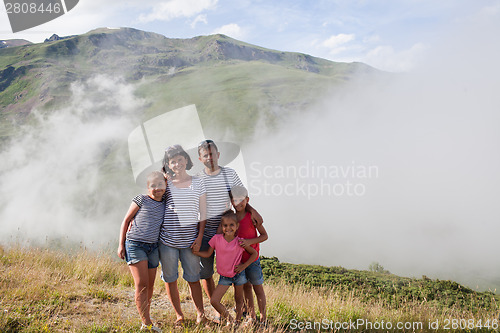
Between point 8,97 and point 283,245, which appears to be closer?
point 283,245

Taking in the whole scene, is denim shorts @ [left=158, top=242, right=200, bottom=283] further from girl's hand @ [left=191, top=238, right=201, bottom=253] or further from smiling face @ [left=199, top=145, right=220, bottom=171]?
smiling face @ [left=199, top=145, right=220, bottom=171]

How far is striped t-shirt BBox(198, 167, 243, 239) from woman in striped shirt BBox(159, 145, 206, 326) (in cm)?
8

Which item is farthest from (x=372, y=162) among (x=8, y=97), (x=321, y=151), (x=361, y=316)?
(x=8, y=97)

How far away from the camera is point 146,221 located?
13.6ft

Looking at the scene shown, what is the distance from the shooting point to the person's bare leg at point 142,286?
4.11 meters

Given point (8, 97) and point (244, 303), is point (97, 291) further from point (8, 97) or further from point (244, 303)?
point (8, 97)

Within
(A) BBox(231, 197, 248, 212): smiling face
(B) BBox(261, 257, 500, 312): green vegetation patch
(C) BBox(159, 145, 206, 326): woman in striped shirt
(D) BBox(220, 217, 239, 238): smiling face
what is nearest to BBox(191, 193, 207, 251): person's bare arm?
(C) BBox(159, 145, 206, 326): woman in striped shirt

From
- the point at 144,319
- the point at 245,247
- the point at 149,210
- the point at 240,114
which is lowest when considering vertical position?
the point at 240,114

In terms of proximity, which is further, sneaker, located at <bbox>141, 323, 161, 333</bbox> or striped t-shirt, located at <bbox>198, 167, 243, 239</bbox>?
striped t-shirt, located at <bbox>198, 167, 243, 239</bbox>

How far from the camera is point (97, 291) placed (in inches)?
205

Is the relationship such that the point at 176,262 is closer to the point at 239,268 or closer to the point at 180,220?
the point at 180,220

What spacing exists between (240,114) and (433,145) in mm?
90742

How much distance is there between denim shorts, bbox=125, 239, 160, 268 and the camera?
4.09 meters

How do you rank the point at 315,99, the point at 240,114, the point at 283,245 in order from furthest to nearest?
the point at 315,99 → the point at 240,114 → the point at 283,245
